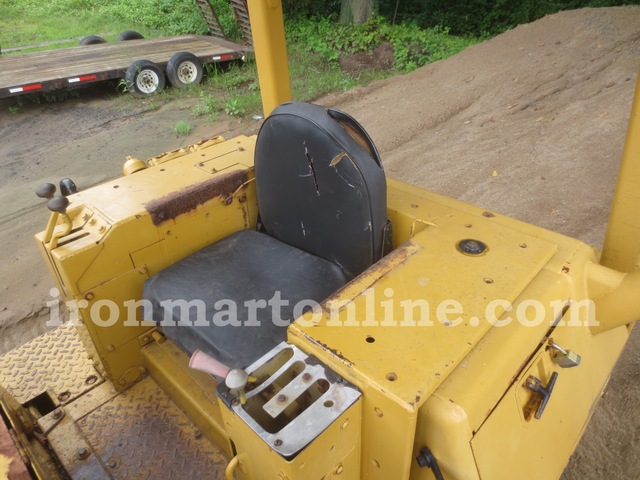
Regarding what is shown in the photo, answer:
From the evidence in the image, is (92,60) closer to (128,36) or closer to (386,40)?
(128,36)

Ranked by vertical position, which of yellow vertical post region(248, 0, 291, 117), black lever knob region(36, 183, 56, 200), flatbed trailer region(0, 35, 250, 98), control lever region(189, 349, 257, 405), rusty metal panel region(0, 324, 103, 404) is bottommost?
rusty metal panel region(0, 324, 103, 404)

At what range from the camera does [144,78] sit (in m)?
6.73

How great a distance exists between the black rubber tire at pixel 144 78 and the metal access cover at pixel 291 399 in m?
6.47

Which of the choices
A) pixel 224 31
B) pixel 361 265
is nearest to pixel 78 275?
pixel 361 265

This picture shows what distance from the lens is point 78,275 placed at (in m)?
1.59

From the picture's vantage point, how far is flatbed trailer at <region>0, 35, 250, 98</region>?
608 centimetres

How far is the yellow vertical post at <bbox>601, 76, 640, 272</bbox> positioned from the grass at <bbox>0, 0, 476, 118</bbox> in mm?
4972

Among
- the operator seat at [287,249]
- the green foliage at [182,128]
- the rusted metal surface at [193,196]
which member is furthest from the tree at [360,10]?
the operator seat at [287,249]

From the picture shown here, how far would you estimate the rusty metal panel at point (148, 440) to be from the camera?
1552mm

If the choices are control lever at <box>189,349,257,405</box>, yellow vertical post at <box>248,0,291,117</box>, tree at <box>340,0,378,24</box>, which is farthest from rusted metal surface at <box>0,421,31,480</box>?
tree at <box>340,0,378,24</box>

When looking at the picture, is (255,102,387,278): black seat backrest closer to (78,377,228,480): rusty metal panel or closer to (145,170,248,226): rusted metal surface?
(145,170,248,226): rusted metal surface

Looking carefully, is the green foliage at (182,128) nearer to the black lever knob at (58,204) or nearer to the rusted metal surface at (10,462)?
the black lever knob at (58,204)

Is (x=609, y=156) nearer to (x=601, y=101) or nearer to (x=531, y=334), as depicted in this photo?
(x=601, y=101)

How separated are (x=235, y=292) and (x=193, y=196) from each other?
42cm
